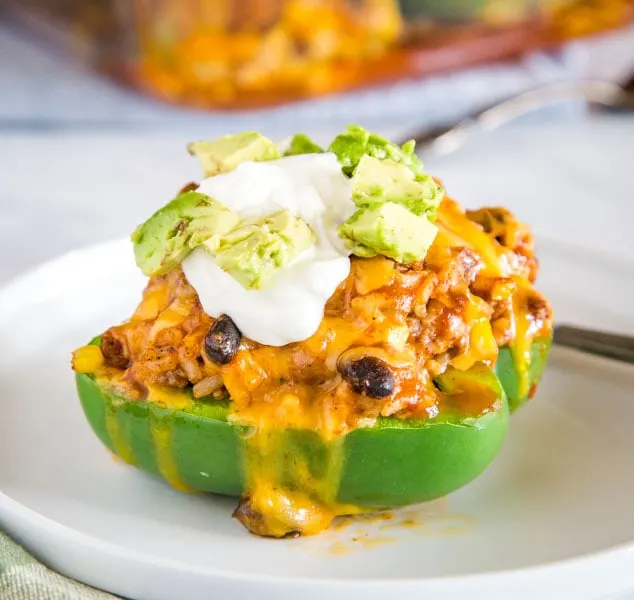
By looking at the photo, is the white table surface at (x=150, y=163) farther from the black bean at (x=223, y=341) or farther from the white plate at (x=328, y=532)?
the black bean at (x=223, y=341)

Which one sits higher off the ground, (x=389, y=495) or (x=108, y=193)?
(x=389, y=495)

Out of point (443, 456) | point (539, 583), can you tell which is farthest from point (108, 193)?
point (539, 583)

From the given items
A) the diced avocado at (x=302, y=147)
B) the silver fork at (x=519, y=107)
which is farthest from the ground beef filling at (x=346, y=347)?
the silver fork at (x=519, y=107)

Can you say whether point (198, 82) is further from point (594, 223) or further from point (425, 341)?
point (425, 341)

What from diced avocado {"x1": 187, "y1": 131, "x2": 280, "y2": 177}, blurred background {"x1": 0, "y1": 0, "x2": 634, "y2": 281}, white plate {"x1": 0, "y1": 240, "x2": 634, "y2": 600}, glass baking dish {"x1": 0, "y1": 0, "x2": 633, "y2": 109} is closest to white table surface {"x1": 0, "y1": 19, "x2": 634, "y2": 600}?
blurred background {"x1": 0, "y1": 0, "x2": 634, "y2": 281}

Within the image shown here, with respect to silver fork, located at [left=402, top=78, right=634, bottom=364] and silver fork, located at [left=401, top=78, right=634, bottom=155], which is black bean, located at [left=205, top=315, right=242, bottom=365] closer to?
silver fork, located at [left=402, top=78, right=634, bottom=364]

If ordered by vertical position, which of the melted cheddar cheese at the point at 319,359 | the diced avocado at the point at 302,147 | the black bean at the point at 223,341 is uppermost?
the diced avocado at the point at 302,147
